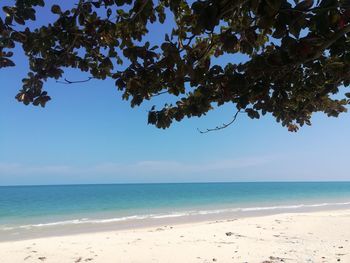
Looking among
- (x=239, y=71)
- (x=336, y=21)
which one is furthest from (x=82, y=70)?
(x=336, y=21)

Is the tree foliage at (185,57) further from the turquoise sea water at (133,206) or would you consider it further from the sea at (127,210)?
the turquoise sea water at (133,206)

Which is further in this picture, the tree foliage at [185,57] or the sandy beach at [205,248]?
the sandy beach at [205,248]

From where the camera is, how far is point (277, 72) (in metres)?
2.77

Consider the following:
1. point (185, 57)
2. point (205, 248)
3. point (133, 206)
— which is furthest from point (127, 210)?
point (185, 57)

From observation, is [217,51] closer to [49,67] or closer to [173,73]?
[173,73]

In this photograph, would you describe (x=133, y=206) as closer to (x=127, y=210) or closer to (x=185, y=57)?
(x=127, y=210)

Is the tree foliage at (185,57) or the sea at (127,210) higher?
the tree foliage at (185,57)

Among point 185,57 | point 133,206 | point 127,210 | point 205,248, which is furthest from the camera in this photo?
point 133,206

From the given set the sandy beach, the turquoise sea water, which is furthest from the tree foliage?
the turquoise sea water

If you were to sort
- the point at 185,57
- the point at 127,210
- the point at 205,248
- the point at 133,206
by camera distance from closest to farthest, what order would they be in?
the point at 185,57 < the point at 205,248 < the point at 127,210 < the point at 133,206

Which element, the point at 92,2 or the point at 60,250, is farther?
the point at 60,250

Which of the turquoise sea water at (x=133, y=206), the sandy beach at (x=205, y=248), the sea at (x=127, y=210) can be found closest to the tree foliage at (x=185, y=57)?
the sandy beach at (x=205, y=248)

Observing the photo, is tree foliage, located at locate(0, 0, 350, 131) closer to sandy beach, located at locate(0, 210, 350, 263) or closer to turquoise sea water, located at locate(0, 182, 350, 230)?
sandy beach, located at locate(0, 210, 350, 263)

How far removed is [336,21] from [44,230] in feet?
47.6
